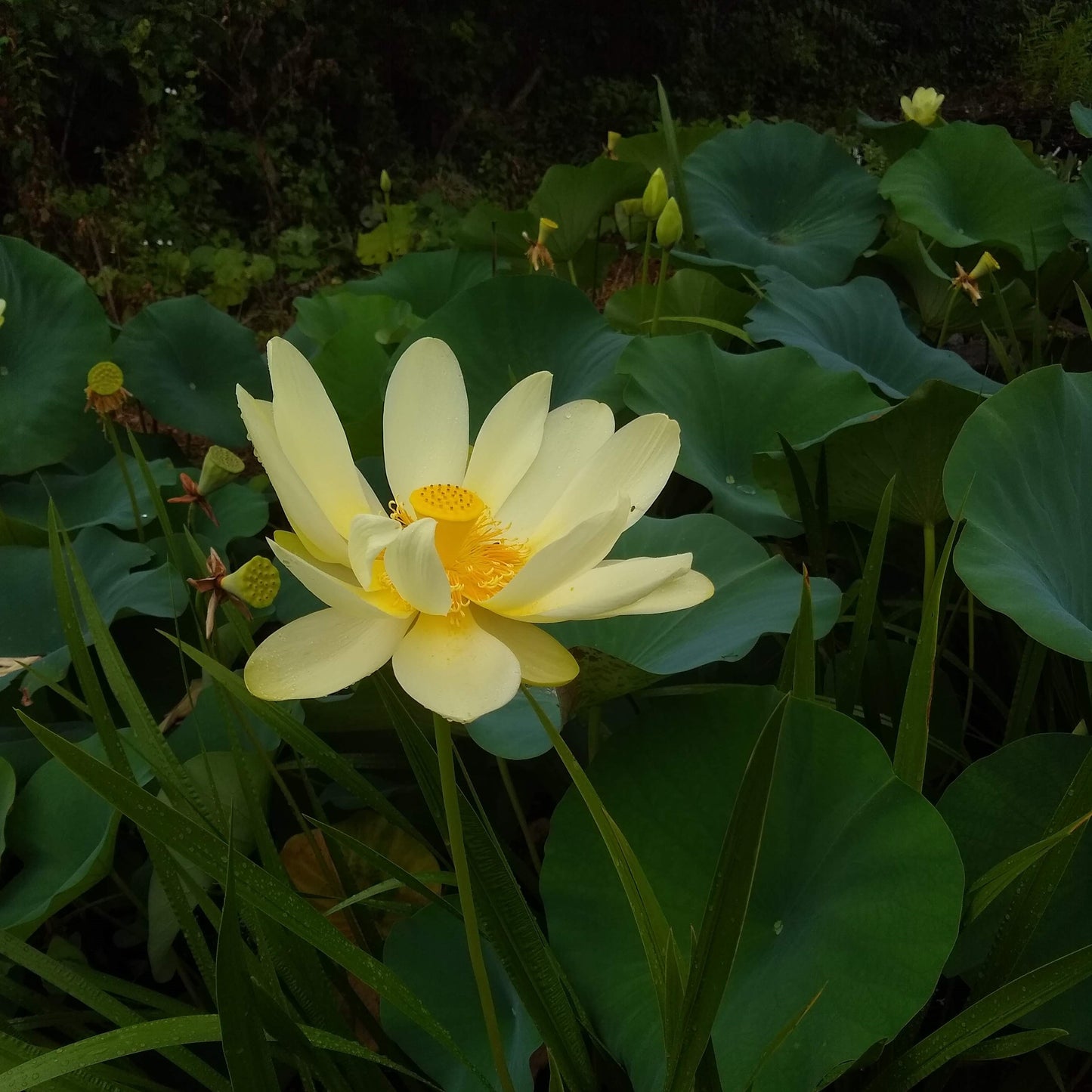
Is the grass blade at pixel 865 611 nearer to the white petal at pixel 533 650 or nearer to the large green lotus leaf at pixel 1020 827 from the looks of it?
the large green lotus leaf at pixel 1020 827

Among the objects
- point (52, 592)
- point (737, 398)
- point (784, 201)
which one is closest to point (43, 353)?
point (52, 592)

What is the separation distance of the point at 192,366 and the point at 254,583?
104 cm

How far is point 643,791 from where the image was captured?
66 cm

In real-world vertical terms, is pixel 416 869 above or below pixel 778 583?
below

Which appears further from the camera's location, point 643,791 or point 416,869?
point 416,869

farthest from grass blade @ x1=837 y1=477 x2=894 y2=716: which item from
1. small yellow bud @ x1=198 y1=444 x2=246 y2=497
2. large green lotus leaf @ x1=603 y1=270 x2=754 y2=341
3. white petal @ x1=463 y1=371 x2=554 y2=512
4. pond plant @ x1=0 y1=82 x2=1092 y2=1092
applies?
large green lotus leaf @ x1=603 y1=270 x2=754 y2=341

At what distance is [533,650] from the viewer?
46 centimetres

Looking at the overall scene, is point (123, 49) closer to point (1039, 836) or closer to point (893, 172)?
point (893, 172)

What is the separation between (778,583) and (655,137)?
1423mm

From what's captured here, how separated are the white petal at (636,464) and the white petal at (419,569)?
0.40 feet

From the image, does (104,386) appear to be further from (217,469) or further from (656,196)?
(656,196)

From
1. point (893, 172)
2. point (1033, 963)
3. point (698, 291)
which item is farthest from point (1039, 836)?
point (893, 172)

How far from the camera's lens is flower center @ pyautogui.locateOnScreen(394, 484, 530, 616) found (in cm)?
49

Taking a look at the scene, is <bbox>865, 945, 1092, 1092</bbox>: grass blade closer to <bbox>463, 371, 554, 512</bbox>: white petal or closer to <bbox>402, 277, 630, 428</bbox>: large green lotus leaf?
<bbox>463, 371, 554, 512</bbox>: white petal
